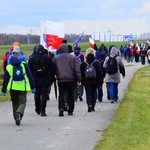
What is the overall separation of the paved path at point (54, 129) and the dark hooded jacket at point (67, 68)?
39.5 inches

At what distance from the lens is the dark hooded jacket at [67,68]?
15844 mm

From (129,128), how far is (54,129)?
5.42 ft

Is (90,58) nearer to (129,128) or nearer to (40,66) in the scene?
(40,66)

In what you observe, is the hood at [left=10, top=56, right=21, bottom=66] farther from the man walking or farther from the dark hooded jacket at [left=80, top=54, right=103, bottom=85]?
the dark hooded jacket at [left=80, top=54, right=103, bottom=85]

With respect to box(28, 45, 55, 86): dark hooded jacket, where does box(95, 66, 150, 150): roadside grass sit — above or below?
below

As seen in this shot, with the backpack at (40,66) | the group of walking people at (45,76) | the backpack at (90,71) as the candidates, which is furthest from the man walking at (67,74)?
the backpack at (90,71)

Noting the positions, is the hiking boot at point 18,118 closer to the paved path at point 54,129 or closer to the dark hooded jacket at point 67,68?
the paved path at point 54,129

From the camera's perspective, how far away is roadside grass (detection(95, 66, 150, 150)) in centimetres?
1075

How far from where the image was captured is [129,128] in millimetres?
12898

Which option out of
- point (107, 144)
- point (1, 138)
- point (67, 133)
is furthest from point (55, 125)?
point (107, 144)

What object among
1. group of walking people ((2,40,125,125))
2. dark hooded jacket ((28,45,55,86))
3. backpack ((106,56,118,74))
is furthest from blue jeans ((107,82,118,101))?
dark hooded jacket ((28,45,55,86))

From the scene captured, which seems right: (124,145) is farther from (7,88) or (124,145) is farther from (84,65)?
(84,65)

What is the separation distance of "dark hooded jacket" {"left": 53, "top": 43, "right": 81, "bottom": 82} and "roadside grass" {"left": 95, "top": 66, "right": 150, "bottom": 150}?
4.97 ft

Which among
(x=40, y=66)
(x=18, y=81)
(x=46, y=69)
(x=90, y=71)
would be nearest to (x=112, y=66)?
(x=90, y=71)
